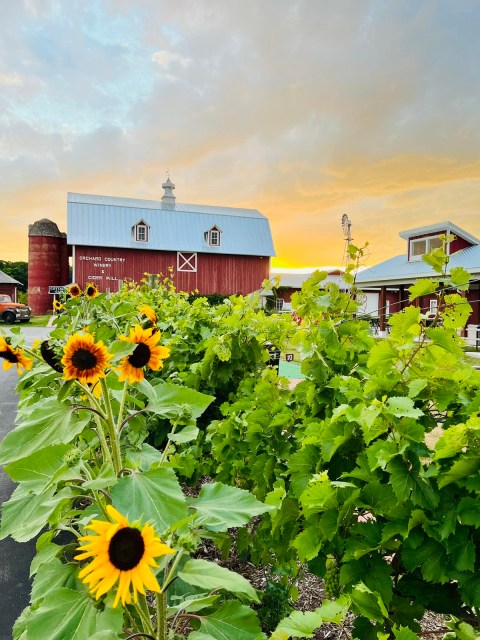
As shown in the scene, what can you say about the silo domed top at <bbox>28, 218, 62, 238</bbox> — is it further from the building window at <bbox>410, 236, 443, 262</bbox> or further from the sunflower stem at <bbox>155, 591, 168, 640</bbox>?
the sunflower stem at <bbox>155, 591, 168, 640</bbox>

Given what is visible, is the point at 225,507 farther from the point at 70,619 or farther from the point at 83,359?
the point at 83,359

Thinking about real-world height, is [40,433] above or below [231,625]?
above

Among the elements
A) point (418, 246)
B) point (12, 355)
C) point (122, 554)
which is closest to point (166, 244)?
point (418, 246)

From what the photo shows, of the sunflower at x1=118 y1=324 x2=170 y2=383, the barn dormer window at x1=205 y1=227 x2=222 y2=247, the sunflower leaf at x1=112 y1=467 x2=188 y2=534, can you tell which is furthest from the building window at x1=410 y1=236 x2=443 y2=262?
the sunflower leaf at x1=112 y1=467 x2=188 y2=534

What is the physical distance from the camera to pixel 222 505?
1.26 meters

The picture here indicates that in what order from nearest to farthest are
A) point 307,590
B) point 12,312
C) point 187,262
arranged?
1. point 307,590
2. point 12,312
3. point 187,262

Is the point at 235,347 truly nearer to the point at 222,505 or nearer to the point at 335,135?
the point at 222,505

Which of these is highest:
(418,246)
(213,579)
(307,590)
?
(418,246)

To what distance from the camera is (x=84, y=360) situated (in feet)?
3.85

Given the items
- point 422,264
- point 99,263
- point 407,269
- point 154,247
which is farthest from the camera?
point 154,247

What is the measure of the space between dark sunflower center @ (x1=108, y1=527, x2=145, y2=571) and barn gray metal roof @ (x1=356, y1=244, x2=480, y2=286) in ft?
58.1

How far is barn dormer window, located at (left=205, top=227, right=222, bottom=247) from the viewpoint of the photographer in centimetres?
3484

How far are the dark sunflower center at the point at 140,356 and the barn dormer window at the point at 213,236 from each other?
3390 centimetres

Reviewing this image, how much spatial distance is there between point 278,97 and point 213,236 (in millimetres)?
16272
